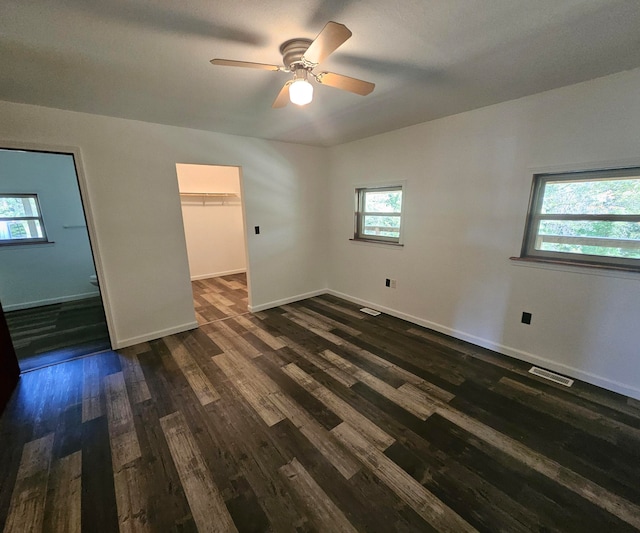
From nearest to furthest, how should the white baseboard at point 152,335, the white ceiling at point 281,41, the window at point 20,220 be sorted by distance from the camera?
1. the white ceiling at point 281,41
2. the white baseboard at point 152,335
3. the window at point 20,220

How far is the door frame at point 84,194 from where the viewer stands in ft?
7.51

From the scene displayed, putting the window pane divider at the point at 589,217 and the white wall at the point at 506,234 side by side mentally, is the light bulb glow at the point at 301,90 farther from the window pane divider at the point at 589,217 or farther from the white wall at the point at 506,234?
the window pane divider at the point at 589,217

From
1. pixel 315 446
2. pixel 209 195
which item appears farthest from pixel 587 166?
pixel 209 195

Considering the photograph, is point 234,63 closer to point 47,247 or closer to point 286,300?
point 286,300

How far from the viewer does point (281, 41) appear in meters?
1.49

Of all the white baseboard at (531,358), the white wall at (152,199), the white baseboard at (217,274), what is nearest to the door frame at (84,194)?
the white wall at (152,199)

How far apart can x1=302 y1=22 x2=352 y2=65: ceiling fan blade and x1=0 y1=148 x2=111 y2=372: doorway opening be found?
3.71 meters

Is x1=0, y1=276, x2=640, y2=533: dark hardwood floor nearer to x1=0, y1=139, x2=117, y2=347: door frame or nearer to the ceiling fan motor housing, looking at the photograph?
x1=0, y1=139, x2=117, y2=347: door frame

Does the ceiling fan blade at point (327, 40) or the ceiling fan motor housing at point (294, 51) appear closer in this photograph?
the ceiling fan blade at point (327, 40)

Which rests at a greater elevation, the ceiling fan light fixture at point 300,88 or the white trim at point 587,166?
the ceiling fan light fixture at point 300,88

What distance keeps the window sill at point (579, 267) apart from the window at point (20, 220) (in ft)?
20.9

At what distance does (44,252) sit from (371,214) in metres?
5.07

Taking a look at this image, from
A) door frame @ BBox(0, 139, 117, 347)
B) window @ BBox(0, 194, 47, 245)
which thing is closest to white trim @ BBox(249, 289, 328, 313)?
door frame @ BBox(0, 139, 117, 347)

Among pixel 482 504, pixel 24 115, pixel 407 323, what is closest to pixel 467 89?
pixel 407 323
